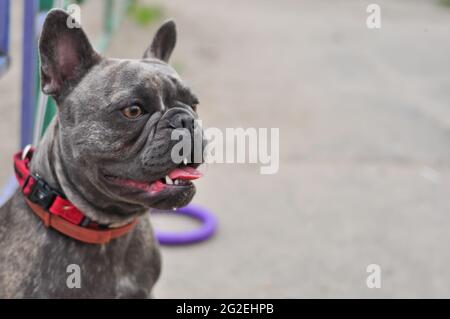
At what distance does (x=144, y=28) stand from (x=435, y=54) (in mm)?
3695

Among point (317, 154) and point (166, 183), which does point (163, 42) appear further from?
point (317, 154)

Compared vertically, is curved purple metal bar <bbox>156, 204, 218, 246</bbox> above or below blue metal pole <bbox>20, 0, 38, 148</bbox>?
below

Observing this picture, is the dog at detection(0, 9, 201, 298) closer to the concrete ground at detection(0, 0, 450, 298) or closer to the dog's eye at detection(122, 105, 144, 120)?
the dog's eye at detection(122, 105, 144, 120)

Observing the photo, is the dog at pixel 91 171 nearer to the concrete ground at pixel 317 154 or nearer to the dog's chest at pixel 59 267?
the dog's chest at pixel 59 267

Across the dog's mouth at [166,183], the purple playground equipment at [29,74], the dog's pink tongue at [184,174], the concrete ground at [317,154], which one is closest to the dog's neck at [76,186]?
the dog's mouth at [166,183]

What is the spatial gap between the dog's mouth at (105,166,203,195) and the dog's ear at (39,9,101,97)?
1.32 feet

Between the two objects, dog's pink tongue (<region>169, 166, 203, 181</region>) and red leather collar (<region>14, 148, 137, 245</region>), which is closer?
dog's pink tongue (<region>169, 166, 203, 181</region>)

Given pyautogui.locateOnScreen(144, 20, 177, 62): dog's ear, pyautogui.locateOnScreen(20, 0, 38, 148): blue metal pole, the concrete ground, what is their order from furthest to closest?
the concrete ground, pyautogui.locateOnScreen(20, 0, 38, 148): blue metal pole, pyautogui.locateOnScreen(144, 20, 177, 62): dog's ear

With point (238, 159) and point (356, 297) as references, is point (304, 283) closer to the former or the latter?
point (356, 297)

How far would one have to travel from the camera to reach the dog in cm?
252

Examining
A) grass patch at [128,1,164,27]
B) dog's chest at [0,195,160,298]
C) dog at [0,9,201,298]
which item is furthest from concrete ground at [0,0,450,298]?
dog at [0,9,201,298]

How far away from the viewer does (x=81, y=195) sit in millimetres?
2654

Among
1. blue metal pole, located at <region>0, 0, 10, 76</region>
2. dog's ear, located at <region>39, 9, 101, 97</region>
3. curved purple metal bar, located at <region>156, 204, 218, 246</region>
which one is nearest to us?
dog's ear, located at <region>39, 9, 101, 97</region>
